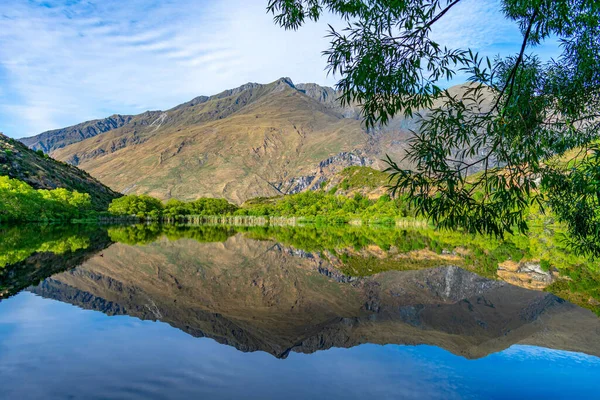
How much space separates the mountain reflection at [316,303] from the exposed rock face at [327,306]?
40 mm

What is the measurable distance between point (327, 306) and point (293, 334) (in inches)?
172

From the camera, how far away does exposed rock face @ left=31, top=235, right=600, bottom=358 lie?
1234 cm

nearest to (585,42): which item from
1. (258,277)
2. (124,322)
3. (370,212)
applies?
(124,322)

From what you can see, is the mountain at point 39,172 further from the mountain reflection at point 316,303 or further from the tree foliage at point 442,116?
the tree foliage at point 442,116

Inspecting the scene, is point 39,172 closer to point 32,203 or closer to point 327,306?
point 32,203

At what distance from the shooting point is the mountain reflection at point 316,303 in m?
12.4

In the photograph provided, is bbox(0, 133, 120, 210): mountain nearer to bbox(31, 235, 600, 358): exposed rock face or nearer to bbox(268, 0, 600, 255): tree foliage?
bbox(31, 235, 600, 358): exposed rock face

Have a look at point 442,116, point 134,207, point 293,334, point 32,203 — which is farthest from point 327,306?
point 134,207

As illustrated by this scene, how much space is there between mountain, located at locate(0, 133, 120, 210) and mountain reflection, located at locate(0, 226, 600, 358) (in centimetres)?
10743

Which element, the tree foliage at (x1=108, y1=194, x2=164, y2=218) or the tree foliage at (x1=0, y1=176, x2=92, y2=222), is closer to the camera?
the tree foliage at (x1=0, y1=176, x2=92, y2=222)

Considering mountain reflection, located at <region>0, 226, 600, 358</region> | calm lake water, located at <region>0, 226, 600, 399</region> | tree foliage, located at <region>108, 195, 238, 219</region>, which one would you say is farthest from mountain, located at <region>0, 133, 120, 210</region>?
calm lake water, located at <region>0, 226, 600, 399</region>

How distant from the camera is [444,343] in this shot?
11.9 meters

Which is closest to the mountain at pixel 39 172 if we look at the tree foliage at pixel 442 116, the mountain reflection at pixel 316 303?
the mountain reflection at pixel 316 303

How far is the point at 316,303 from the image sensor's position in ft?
57.1
